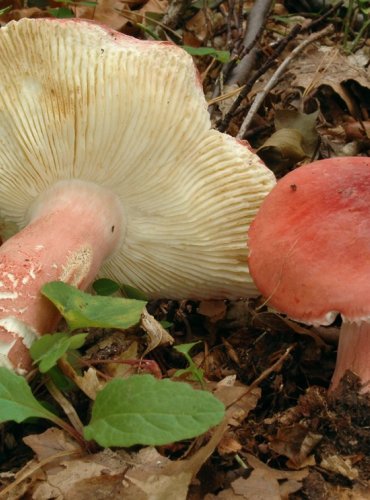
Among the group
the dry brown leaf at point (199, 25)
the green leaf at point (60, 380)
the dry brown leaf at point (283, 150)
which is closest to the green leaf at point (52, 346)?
the green leaf at point (60, 380)

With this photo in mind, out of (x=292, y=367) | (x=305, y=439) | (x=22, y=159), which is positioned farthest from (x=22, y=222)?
(x=305, y=439)

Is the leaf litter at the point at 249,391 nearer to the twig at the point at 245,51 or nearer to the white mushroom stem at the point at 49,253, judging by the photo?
the twig at the point at 245,51

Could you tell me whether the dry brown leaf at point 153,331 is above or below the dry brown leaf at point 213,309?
above

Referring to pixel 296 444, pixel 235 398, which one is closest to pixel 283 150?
pixel 235 398

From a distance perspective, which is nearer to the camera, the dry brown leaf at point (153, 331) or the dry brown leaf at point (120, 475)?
the dry brown leaf at point (120, 475)

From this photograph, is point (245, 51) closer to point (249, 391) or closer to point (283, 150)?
point (283, 150)

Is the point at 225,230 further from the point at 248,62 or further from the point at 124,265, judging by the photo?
the point at 248,62
